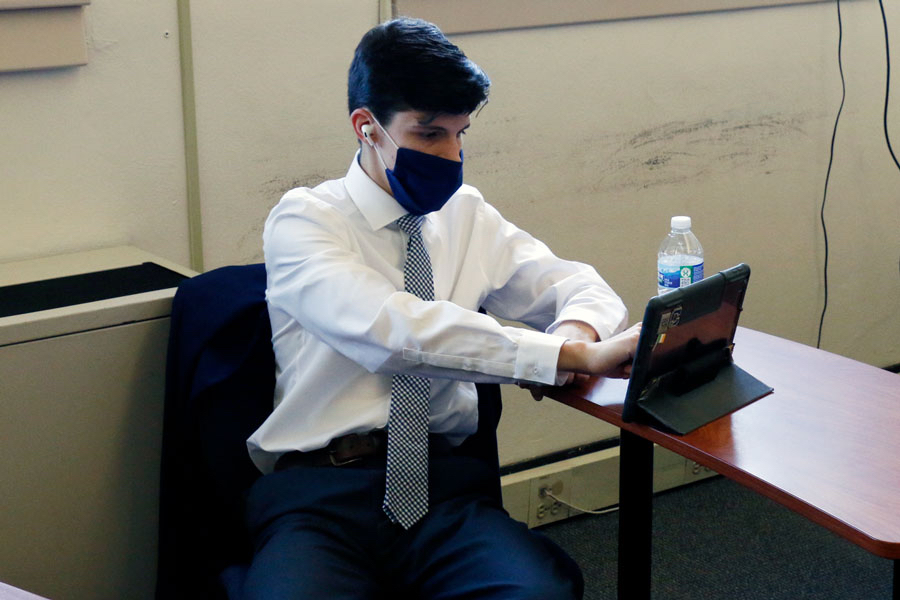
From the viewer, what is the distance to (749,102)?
2.76m

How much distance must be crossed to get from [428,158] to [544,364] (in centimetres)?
37

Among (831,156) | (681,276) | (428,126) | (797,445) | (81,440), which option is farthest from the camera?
(831,156)

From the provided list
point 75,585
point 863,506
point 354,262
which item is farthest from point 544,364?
point 75,585


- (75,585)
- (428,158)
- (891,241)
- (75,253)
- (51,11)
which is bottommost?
(75,585)

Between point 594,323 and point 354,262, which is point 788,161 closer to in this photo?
point 594,323

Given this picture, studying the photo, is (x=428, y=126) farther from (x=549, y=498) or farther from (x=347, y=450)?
(x=549, y=498)

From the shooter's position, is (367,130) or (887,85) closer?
(367,130)

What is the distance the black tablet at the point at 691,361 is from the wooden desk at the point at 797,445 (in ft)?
0.08

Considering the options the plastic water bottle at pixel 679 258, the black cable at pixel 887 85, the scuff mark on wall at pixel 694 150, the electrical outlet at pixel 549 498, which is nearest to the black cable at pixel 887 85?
the black cable at pixel 887 85

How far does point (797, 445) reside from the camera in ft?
4.23

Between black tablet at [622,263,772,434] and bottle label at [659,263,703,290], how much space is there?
18.0 inches

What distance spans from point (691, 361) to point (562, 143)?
116 centimetres

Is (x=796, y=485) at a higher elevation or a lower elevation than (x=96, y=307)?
lower

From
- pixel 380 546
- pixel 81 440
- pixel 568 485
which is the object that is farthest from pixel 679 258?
pixel 81 440
